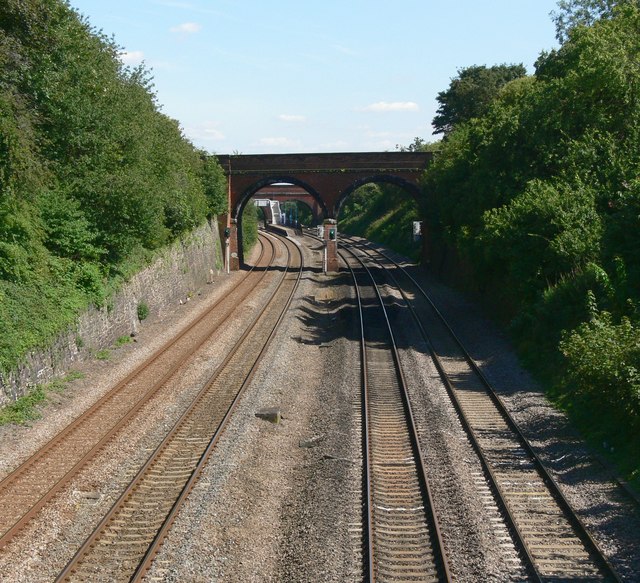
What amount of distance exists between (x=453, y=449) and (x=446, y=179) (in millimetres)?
25903

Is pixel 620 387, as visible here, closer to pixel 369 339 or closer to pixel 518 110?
pixel 369 339

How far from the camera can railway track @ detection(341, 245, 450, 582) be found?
384 inches

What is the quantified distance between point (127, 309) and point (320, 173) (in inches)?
1021

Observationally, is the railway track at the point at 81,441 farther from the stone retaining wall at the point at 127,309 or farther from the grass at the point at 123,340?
the stone retaining wall at the point at 127,309

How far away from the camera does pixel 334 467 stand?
1327cm

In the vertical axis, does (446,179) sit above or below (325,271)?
above

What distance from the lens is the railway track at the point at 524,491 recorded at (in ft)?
31.8

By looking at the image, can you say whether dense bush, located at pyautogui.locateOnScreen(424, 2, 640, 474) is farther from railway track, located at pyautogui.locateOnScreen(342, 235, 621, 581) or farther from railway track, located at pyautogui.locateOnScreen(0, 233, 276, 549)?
railway track, located at pyautogui.locateOnScreen(0, 233, 276, 549)

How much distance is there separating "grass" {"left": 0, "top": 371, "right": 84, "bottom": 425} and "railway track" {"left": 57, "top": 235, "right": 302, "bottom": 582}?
328 cm

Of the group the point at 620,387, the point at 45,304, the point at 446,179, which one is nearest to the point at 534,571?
Result: the point at 620,387


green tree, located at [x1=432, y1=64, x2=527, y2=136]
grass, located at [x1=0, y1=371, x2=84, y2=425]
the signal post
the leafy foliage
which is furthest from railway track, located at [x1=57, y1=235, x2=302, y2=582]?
green tree, located at [x1=432, y1=64, x2=527, y2=136]

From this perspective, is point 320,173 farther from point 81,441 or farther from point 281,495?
point 281,495

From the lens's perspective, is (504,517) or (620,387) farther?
(620,387)

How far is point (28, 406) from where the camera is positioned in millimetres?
16422
